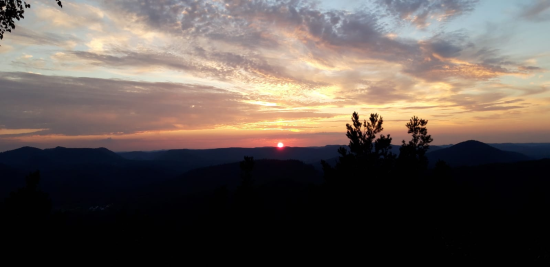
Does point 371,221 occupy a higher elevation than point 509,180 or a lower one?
higher

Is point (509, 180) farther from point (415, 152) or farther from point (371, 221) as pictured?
point (371, 221)

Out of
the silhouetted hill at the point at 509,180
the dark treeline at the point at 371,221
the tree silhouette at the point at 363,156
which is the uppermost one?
the tree silhouette at the point at 363,156

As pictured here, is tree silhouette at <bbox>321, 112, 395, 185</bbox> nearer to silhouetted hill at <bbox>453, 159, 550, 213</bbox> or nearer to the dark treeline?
the dark treeline

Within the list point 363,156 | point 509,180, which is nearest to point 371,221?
point 363,156

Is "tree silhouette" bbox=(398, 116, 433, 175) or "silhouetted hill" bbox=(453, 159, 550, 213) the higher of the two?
"tree silhouette" bbox=(398, 116, 433, 175)

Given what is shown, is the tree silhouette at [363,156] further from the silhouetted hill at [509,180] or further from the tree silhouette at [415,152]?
the silhouetted hill at [509,180]

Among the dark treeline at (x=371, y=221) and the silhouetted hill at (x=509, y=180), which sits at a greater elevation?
the dark treeline at (x=371, y=221)

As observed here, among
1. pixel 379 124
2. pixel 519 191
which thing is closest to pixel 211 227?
pixel 379 124

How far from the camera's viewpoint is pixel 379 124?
30.8m

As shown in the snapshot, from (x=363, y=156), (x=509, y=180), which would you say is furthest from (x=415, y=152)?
(x=509, y=180)

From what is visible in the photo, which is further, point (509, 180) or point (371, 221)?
point (509, 180)

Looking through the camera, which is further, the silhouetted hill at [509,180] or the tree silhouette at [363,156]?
the silhouetted hill at [509,180]

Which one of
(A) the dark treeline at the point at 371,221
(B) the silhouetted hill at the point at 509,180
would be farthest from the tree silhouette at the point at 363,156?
(B) the silhouetted hill at the point at 509,180

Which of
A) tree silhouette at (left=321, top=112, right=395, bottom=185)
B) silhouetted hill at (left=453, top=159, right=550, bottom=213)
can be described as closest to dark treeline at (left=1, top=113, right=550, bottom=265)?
tree silhouette at (left=321, top=112, right=395, bottom=185)
